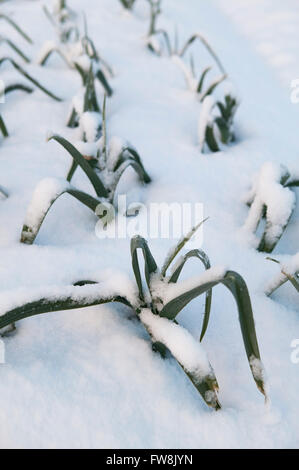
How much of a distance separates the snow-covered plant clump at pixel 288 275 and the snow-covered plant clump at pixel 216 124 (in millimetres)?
492

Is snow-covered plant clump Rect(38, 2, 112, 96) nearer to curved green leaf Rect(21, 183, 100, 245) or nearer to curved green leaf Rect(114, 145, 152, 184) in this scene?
curved green leaf Rect(114, 145, 152, 184)

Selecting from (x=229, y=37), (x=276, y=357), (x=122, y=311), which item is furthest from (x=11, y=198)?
(x=229, y=37)

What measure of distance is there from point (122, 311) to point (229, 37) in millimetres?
1712

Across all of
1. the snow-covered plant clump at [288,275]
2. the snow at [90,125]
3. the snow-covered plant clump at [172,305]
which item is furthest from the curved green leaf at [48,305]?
the snow at [90,125]

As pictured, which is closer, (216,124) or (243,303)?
(243,303)

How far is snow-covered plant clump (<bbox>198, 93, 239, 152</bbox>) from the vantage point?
3.56ft

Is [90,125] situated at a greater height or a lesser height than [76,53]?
lesser

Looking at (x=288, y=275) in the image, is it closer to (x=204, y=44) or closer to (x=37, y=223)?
(x=37, y=223)

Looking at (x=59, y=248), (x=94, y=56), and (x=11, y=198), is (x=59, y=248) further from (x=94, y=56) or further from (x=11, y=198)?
(x=94, y=56)

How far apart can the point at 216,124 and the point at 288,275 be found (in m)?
0.65

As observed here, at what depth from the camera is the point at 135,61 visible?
1618 millimetres

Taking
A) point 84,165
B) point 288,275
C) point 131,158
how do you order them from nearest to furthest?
1. point 288,275
2. point 84,165
3. point 131,158

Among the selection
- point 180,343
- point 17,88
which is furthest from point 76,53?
point 180,343

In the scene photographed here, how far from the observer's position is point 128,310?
67 cm
